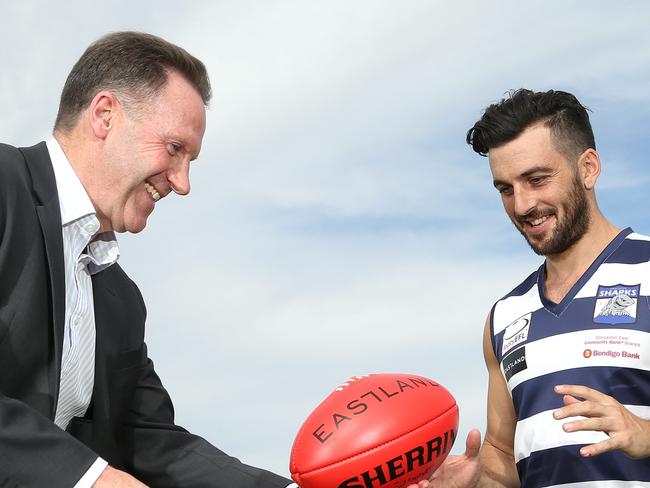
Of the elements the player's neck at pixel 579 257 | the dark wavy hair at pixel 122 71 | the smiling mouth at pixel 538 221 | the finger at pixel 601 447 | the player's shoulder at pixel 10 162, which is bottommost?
the finger at pixel 601 447

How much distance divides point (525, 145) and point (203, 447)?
9.66 ft

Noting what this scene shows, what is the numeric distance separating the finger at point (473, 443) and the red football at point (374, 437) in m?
0.10

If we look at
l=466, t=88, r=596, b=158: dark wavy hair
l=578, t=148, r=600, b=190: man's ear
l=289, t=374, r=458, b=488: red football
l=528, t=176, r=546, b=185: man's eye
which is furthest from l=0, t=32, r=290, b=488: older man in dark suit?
l=578, t=148, r=600, b=190: man's ear

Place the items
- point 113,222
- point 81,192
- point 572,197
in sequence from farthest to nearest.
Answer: point 572,197 → point 113,222 → point 81,192

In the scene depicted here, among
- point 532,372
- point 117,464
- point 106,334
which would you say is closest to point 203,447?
point 117,464

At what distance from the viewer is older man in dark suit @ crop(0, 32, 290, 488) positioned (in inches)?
151

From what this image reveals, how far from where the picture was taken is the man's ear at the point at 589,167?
518cm

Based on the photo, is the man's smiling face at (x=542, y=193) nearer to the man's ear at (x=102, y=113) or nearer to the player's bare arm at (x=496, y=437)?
the player's bare arm at (x=496, y=437)

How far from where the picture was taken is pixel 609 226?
5148 millimetres

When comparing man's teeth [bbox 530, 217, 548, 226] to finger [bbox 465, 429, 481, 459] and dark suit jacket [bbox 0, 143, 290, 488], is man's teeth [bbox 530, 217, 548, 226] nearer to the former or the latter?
finger [bbox 465, 429, 481, 459]

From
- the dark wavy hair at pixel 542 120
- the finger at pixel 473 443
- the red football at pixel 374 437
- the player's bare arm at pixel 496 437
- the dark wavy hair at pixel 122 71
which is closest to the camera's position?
the red football at pixel 374 437

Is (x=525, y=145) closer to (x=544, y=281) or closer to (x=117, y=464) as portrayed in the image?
(x=544, y=281)

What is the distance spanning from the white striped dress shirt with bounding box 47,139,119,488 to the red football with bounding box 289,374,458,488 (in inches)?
→ 50.5

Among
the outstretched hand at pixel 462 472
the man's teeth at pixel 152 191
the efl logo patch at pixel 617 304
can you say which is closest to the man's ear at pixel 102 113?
the man's teeth at pixel 152 191
